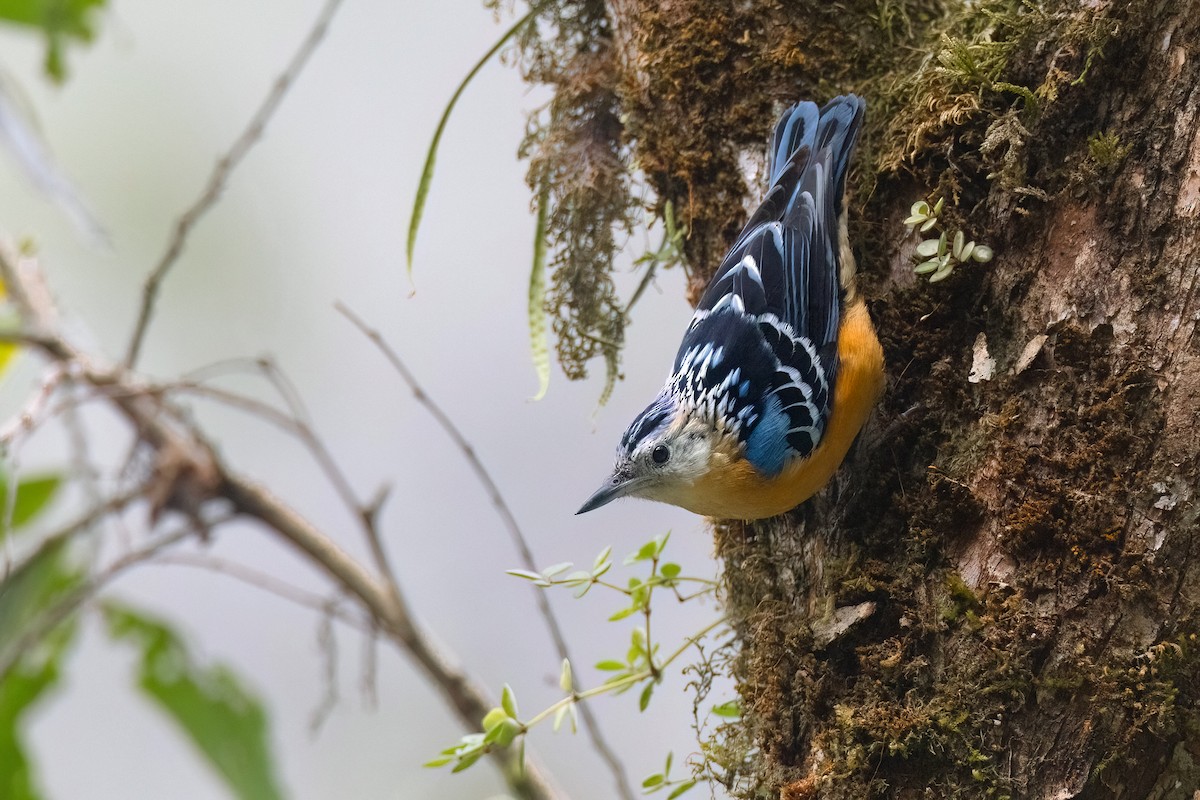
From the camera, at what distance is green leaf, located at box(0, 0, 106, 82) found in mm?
2348

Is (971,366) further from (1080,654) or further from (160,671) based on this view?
(160,671)

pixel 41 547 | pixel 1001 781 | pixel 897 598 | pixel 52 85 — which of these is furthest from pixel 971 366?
pixel 52 85

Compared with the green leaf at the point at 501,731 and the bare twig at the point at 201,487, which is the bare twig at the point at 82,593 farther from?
the green leaf at the point at 501,731

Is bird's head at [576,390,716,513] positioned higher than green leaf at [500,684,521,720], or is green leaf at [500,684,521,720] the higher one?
bird's head at [576,390,716,513]

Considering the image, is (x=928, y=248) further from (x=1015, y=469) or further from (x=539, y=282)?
(x=539, y=282)

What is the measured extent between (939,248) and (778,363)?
451 mm

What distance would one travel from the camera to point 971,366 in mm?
1702

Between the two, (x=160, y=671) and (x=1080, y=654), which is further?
(x=160, y=671)

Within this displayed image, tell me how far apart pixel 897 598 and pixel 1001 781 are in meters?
0.33

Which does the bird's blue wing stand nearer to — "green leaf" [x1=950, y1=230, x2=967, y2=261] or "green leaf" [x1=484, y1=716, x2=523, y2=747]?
"green leaf" [x1=950, y1=230, x2=967, y2=261]

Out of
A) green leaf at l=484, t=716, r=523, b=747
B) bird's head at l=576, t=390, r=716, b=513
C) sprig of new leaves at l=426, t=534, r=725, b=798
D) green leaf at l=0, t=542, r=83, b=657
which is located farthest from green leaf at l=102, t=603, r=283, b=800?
bird's head at l=576, t=390, r=716, b=513

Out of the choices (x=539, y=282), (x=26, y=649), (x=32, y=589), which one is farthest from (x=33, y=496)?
(x=539, y=282)

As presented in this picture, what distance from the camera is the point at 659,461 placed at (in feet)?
6.70

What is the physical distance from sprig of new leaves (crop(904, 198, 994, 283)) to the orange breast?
0.19 meters
